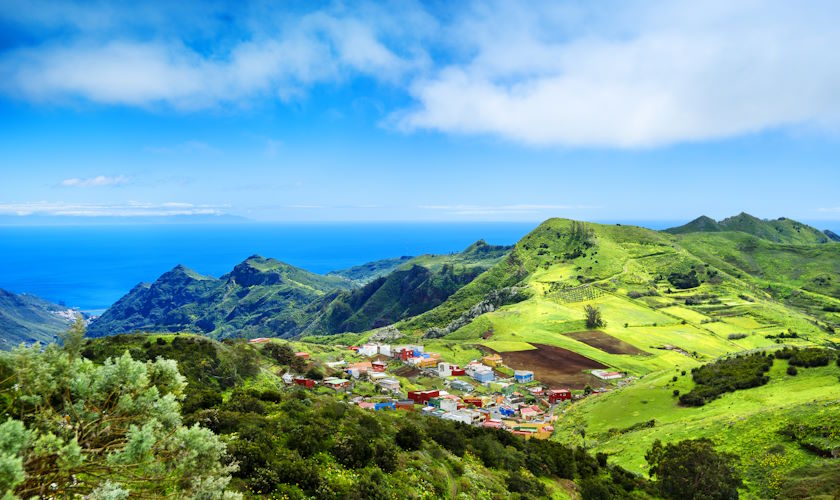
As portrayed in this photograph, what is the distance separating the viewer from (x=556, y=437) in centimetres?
5000

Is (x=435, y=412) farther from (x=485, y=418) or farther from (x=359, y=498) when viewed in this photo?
(x=359, y=498)

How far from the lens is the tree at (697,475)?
26797 millimetres

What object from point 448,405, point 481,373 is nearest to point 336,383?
point 448,405

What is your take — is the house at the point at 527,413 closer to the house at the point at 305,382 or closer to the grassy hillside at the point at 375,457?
the grassy hillside at the point at 375,457

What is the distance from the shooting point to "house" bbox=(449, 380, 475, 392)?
70.1m

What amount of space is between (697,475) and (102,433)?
32988mm

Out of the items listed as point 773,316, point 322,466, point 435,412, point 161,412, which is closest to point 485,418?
point 435,412

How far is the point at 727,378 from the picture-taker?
4881cm

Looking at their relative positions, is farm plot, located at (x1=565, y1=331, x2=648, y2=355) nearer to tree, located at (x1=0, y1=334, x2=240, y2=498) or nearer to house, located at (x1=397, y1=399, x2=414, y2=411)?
house, located at (x1=397, y1=399, x2=414, y2=411)

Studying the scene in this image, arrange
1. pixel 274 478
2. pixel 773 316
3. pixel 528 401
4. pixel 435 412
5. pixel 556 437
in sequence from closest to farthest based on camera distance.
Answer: pixel 274 478
pixel 556 437
pixel 435 412
pixel 528 401
pixel 773 316

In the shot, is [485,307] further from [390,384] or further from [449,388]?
[390,384]

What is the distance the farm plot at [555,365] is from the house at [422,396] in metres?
25.0

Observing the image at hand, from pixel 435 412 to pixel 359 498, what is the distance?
131 feet

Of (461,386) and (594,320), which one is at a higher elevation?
(594,320)
